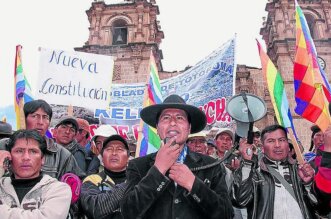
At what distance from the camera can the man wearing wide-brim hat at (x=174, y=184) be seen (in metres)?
2.06

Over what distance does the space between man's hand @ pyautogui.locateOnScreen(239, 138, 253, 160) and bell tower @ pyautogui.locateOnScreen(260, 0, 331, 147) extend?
1878cm

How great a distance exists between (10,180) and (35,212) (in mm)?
450

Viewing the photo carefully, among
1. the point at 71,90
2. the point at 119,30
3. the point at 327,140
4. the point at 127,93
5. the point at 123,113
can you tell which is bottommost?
the point at 327,140

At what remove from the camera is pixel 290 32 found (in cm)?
2278

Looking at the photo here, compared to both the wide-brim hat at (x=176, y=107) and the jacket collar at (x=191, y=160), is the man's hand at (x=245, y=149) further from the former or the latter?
the jacket collar at (x=191, y=160)

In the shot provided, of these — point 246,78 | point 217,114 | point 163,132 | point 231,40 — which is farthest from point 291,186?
point 246,78

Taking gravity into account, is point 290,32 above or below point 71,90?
above

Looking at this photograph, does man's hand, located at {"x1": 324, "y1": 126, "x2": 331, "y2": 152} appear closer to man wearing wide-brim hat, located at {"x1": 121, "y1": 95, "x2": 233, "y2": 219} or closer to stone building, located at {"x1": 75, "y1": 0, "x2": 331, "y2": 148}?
man wearing wide-brim hat, located at {"x1": 121, "y1": 95, "x2": 233, "y2": 219}

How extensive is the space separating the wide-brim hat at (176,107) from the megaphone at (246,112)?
0.81 feet

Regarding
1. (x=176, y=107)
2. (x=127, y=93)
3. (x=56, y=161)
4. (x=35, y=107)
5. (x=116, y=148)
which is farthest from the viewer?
(x=127, y=93)

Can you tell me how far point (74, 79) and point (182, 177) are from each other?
6.34 meters

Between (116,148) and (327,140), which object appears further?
(116,148)

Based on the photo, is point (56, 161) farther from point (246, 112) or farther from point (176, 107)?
point (246, 112)

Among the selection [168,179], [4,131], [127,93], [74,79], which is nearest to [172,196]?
[168,179]
